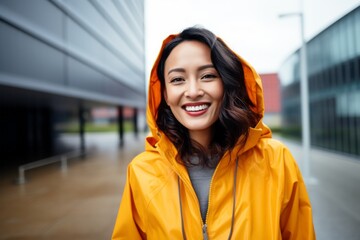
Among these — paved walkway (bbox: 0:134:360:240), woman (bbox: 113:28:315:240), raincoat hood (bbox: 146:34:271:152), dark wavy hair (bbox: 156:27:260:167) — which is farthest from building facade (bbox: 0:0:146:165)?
woman (bbox: 113:28:315:240)

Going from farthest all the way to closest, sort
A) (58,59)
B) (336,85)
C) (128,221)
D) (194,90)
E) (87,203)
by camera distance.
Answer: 1. (336,85)
2. (58,59)
3. (87,203)
4. (128,221)
5. (194,90)

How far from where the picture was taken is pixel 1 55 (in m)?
6.98

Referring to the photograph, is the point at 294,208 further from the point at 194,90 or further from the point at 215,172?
the point at 194,90

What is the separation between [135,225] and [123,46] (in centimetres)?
1905

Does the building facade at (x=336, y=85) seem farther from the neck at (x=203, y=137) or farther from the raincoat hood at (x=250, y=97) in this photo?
the neck at (x=203, y=137)

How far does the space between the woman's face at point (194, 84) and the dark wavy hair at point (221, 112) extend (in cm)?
4

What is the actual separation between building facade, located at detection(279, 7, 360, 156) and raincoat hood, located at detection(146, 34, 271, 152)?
1023cm

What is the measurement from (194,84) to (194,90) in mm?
34

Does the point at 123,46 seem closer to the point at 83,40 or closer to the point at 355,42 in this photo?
the point at 83,40

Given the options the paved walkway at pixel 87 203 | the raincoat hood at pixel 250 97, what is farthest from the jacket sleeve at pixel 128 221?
the paved walkway at pixel 87 203

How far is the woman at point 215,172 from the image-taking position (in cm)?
131

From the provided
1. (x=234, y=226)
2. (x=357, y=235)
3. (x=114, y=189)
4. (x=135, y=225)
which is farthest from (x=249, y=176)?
(x=114, y=189)

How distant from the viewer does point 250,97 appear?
59.5 inches

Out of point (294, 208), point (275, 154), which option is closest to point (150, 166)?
point (275, 154)
